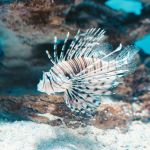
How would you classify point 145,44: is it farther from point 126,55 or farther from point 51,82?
point 51,82

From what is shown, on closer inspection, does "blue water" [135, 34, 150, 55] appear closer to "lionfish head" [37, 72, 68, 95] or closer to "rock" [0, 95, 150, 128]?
"rock" [0, 95, 150, 128]

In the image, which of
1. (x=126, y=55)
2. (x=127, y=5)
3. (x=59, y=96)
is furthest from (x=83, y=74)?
(x=127, y=5)

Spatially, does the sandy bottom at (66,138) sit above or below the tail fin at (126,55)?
below

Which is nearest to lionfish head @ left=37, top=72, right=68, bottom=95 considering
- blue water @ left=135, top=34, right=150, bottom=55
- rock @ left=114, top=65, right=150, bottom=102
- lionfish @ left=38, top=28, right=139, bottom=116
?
lionfish @ left=38, top=28, right=139, bottom=116

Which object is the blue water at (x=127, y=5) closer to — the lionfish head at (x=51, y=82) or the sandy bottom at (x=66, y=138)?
the lionfish head at (x=51, y=82)

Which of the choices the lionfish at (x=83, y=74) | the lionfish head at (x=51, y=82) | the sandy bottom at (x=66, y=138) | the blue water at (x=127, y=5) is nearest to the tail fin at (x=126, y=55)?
the lionfish at (x=83, y=74)
